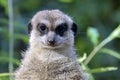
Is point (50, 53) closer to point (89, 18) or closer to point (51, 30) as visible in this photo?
point (51, 30)

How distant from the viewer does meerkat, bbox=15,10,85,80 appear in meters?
4.21

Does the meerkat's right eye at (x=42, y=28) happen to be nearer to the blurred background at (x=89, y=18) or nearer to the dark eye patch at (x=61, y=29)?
the dark eye patch at (x=61, y=29)

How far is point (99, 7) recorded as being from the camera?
8.49 meters

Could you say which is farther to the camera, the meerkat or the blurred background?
the blurred background

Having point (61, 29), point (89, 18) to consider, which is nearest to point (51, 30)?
point (61, 29)

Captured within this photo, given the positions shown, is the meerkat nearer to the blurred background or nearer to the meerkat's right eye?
the meerkat's right eye

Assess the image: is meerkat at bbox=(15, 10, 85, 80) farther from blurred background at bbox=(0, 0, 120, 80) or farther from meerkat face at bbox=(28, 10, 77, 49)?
blurred background at bbox=(0, 0, 120, 80)

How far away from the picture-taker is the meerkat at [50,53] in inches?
166

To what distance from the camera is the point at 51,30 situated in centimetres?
424

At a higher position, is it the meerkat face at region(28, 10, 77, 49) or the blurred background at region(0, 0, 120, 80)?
the blurred background at region(0, 0, 120, 80)

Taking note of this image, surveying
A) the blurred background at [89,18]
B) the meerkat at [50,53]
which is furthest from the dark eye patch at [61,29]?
the blurred background at [89,18]

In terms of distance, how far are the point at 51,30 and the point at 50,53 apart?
17 cm

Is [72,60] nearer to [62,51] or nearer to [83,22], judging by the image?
[62,51]

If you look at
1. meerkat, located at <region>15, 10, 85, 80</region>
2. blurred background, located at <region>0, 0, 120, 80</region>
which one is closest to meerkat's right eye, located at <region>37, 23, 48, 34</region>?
meerkat, located at <region>15, 10, 85, 80</region>
